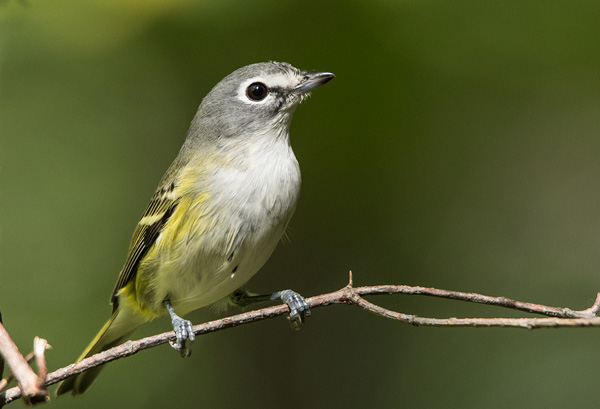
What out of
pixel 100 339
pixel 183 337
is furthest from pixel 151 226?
pixel 100 339

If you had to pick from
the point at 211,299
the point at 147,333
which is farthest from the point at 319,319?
the point at 211,299

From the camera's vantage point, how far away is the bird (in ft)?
9.69

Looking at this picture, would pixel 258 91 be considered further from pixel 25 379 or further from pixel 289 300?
pixel 25 379

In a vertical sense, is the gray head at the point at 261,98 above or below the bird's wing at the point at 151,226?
above

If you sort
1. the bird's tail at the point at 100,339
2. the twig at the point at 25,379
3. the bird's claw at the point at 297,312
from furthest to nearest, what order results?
the bird's tail at the point at 100,339 → the bird's claw at the point at 297,312 → the twig at the point at 25,379

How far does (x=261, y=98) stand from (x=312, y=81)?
0.89ft

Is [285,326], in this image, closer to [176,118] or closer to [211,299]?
[211,299]

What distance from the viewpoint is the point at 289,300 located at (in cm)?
300

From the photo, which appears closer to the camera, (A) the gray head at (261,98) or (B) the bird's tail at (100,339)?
(A) the gray head at (261,98)

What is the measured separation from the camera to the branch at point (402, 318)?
5.38ft

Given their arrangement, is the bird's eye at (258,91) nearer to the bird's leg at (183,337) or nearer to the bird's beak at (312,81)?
the bird's beak at (312,81)

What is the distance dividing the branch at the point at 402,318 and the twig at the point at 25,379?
13 centimetres

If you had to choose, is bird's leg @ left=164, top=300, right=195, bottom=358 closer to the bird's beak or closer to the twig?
the bird's beak

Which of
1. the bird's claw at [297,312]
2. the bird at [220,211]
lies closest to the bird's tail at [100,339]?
the bird at [220,211]
